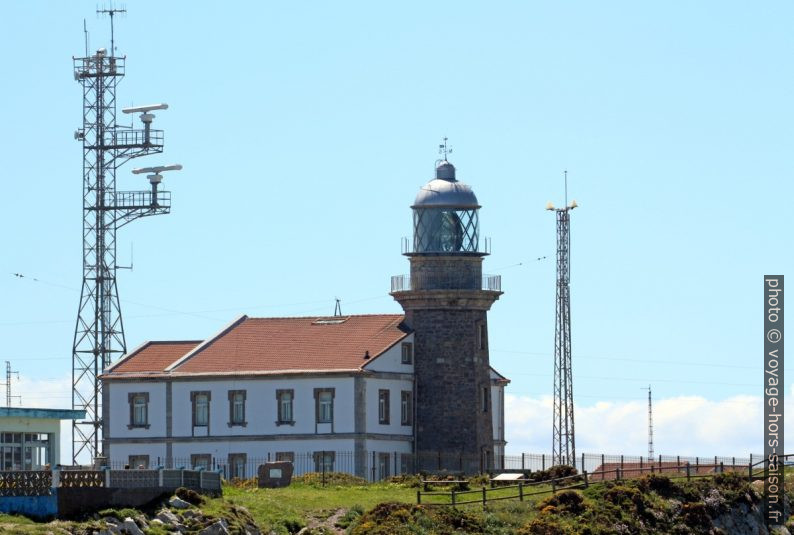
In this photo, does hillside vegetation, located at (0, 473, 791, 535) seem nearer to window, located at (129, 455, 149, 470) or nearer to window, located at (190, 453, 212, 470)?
window, located at (190, 453, 212, 470)

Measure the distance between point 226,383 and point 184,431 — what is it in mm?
2567

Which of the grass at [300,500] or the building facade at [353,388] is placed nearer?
the grass at [300,500]

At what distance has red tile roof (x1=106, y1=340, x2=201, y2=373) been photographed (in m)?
83.4

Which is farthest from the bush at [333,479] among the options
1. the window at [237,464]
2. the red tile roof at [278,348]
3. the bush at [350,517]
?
the bush at [350,517]

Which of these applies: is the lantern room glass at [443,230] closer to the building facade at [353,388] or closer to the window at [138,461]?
the building facade at [353,388]

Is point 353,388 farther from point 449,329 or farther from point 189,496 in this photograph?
point 189,496

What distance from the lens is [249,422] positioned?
265ft

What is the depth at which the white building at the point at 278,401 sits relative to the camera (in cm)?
7931

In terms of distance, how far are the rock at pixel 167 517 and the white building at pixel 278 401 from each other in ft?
67.1

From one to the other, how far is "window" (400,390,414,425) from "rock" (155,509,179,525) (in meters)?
23.7

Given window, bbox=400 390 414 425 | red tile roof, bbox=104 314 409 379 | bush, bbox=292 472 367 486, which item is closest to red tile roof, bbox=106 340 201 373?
red tile roof, bbox=104 314 409 379

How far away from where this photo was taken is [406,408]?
3199 inches

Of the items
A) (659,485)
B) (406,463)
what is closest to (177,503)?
(659,485)

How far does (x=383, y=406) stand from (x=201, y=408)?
24.0ft
